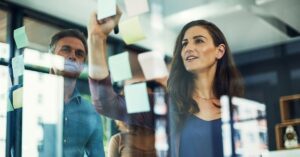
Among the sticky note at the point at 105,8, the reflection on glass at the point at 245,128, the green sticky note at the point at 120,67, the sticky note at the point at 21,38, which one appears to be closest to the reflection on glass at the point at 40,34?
the sticky note at the point at 21,38

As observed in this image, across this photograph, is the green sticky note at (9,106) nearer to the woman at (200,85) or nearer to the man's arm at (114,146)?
the man's arm at (114,146)

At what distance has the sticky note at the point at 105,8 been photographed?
162 centimetres

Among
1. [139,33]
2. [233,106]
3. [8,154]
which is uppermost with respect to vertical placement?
[139,33]

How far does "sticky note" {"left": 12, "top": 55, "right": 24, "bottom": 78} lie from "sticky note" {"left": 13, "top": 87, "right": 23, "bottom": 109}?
0.22ft

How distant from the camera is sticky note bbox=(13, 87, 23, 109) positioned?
190 centimetres

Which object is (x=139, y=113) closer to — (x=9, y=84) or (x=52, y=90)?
(x=52, y=90)

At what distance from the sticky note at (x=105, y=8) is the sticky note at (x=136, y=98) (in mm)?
280

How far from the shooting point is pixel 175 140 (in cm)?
137

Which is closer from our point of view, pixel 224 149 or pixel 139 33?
pixel 224 149

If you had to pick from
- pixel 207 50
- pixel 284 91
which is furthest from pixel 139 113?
pixel 284 91

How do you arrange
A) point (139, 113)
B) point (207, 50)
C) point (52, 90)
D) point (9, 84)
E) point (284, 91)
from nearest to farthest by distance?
point (284, 91) < point (207, 50) < point (139, 113) < point (52, 90) < point (9, 84)

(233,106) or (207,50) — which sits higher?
(207,50)

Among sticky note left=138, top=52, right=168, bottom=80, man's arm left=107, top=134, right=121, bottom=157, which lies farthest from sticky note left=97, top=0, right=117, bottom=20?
man's arm left=107, top=134, right=121, bottom=157

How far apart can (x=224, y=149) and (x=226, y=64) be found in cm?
24
